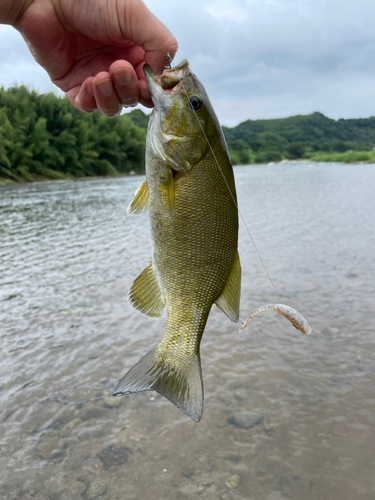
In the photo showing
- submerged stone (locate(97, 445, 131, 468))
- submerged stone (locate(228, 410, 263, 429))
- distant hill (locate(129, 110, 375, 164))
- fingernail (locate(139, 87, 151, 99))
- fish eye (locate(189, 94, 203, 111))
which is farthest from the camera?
distant hill (locate(129, 110, 375, 164))

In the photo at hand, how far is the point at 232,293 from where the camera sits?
1.84 m

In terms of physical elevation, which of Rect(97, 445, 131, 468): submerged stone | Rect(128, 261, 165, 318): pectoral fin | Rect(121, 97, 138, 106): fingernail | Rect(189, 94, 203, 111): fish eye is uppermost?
Rect(121, 97, 138, 106): fingernail

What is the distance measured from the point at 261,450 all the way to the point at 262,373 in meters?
1.13

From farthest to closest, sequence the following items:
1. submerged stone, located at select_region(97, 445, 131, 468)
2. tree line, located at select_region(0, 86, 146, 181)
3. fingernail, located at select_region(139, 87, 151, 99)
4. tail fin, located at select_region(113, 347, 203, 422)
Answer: tree line, located at select_region(0, 86, 146, 181) → submerged stone, located at select_region(97, 445, 131, 468) → fingernail, located at select_region(139, 87, 151, 99) → tail fin, located at select_region(113, 347, 203, 422)

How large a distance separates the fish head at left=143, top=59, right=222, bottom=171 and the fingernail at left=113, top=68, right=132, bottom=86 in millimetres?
293

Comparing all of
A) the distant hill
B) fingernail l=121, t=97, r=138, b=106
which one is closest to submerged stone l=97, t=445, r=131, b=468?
fingernail l=121, t=97, r=138, b=106

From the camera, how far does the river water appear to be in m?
3.13

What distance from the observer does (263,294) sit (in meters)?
6.73

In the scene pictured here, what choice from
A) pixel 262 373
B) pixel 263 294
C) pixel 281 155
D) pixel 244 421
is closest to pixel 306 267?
pixel 263 294

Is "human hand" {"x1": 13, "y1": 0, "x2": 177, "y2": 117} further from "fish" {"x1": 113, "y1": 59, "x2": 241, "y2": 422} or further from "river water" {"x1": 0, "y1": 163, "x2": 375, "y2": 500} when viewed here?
"river water" {"x1": 0, "y1": 163, "x2": 375, "y2": 500}

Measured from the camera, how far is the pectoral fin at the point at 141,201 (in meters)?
1.89

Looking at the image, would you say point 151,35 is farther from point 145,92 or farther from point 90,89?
point 90,89

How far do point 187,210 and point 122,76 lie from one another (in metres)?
0.84

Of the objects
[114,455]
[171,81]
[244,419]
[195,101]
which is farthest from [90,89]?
[244,419]
